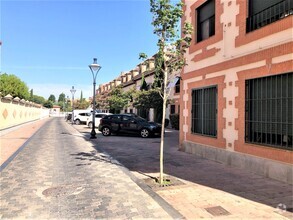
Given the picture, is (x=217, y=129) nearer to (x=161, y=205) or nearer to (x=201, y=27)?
(x=201, y=27)

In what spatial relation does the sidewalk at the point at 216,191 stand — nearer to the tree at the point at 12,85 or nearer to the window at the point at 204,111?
the window at the point at 204,111

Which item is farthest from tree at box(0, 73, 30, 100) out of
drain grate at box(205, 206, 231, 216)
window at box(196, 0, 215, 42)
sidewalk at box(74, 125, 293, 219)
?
drain grate at box(205, 206, 231, 216)

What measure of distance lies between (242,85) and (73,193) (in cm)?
557

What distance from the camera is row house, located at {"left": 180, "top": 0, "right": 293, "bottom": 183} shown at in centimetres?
686

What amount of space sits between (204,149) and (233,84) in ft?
9.03

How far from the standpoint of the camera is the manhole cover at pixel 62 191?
5816 mm

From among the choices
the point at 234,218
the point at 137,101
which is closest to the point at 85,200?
the point at 234,218

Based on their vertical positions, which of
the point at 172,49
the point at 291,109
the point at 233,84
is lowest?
the point at 291,109

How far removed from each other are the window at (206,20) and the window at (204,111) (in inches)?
83.9

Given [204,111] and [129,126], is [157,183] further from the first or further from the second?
[129,126]

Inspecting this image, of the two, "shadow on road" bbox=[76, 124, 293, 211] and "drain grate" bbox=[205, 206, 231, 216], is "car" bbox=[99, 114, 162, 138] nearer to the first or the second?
"shadow on road" bbox=[76, 124, 293, 211]

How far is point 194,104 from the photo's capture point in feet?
37.2

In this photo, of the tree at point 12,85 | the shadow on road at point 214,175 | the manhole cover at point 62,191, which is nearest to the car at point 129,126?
the shadow on road at point 214,175

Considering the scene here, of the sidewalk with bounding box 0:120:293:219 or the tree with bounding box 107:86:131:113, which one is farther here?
the tree with bounding box 107:86:131:113
